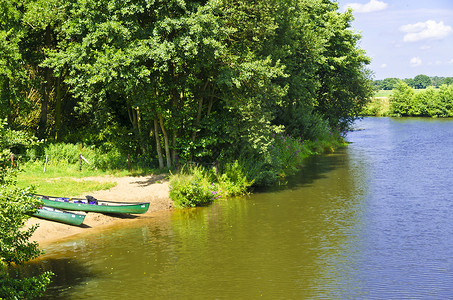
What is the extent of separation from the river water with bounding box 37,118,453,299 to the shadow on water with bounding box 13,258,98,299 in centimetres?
3

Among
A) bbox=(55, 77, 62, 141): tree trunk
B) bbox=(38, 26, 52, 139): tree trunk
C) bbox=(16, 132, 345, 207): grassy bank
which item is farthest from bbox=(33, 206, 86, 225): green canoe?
bbox=(55, 77, 62, 141): tree trunk

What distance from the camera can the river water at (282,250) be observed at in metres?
15.1

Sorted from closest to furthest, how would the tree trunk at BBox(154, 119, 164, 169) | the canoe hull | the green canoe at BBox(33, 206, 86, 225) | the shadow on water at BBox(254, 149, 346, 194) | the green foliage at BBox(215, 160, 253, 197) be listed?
the green canoe at BBox(33, 206, 86, 225), the canoe hull, the green foliage at BBox(215, 160, 253, 197), the tree trunk at BBox(154, 119, 164, 169), the shadow on water at BBox(254, 149, 346, 194)

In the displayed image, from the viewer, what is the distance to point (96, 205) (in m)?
22.7

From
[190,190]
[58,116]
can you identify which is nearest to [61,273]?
[190,190]

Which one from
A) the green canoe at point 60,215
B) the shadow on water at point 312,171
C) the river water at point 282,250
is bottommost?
the river water at point 282,250

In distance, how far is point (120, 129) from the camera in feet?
105

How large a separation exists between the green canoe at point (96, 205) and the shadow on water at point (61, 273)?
4.21m

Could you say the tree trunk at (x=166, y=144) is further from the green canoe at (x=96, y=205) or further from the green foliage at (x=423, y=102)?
the green foliage at (x=423, y=102)

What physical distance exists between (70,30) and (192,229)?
1265 centimetres

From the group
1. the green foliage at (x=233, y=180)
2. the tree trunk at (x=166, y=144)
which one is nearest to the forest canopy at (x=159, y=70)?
the tree trunk at (x=166, y=144)

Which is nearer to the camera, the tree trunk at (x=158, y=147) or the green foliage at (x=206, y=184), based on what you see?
the green foliage at (x=206, y=184)

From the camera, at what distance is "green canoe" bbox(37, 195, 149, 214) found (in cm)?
2198

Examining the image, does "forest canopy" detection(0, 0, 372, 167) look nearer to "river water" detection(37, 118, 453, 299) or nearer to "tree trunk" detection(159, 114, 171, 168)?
"tree trunk" detection(159, 114, 171, 168)
